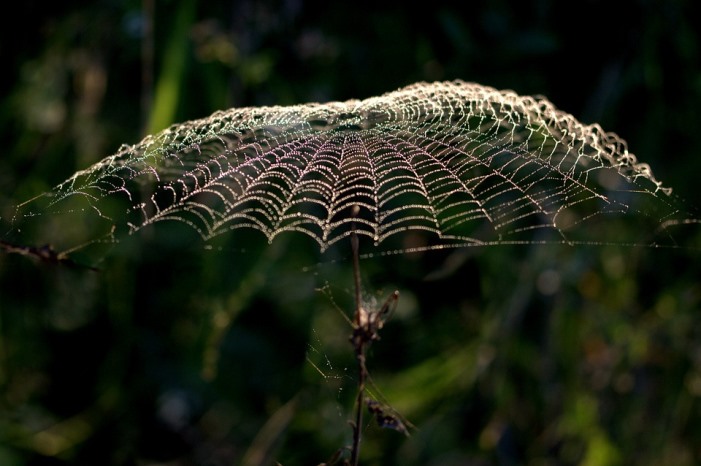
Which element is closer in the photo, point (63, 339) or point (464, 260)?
point (464, 260)

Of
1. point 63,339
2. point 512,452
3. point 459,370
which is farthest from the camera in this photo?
point 63,339

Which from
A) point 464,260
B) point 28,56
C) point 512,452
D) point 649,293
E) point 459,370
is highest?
point 28,56

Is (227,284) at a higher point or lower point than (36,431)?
higher

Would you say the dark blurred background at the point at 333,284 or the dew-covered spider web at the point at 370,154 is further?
the dark blurred background at the point at 333,284

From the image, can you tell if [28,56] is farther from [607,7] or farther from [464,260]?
[607,7]

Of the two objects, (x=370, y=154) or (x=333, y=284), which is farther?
(x=333, y=284)

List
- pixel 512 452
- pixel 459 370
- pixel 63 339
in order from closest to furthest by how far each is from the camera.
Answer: pixel 459 370 → pixel 512 452 → pixel 63 339

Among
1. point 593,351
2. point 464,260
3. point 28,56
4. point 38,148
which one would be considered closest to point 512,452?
point 593,351

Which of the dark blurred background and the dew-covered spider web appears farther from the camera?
the dark blurred background
